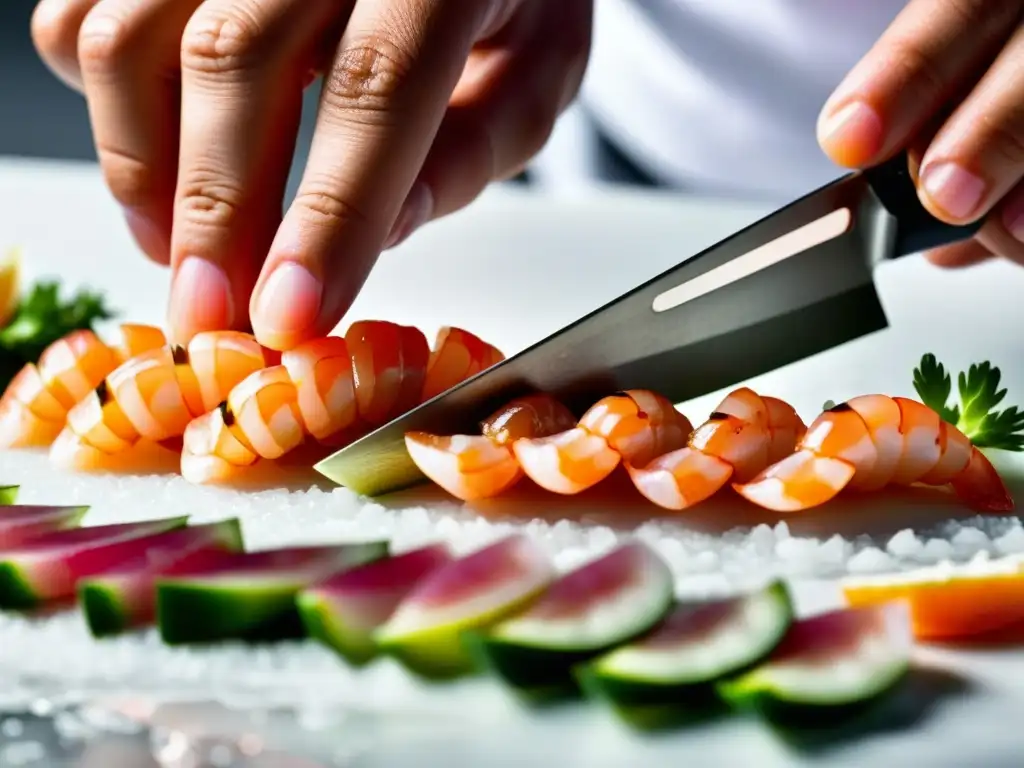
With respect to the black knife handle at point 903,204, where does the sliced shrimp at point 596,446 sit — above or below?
below

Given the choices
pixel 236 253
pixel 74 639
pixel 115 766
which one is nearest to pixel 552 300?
pixel 236 253

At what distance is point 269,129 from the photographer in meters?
1.63

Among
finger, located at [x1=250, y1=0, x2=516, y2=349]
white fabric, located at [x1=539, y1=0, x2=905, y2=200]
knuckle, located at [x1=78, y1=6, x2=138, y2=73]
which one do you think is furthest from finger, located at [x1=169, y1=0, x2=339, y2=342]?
white fabric, located at [x1=539, y1=0, x2=905, y2=200]

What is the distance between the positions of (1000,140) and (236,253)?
0.95 m

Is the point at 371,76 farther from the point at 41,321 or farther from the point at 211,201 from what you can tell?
the point at 41,321

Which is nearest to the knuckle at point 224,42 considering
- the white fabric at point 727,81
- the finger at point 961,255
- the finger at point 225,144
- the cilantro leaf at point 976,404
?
the finger at point 225,144

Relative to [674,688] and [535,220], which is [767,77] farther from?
[674,688]

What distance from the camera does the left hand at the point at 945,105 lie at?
1415 mm

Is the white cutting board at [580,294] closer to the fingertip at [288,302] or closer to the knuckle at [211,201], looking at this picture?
the fingertip at [288,302]

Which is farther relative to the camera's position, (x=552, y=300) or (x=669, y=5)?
(x=669, y=5)

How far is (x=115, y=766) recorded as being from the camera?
96 centimetres

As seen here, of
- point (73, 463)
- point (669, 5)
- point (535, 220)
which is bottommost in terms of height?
point (73, 463)

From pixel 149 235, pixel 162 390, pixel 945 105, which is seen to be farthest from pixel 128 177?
pixel 945 105

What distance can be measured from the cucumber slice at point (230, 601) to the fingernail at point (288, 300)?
38 cm
